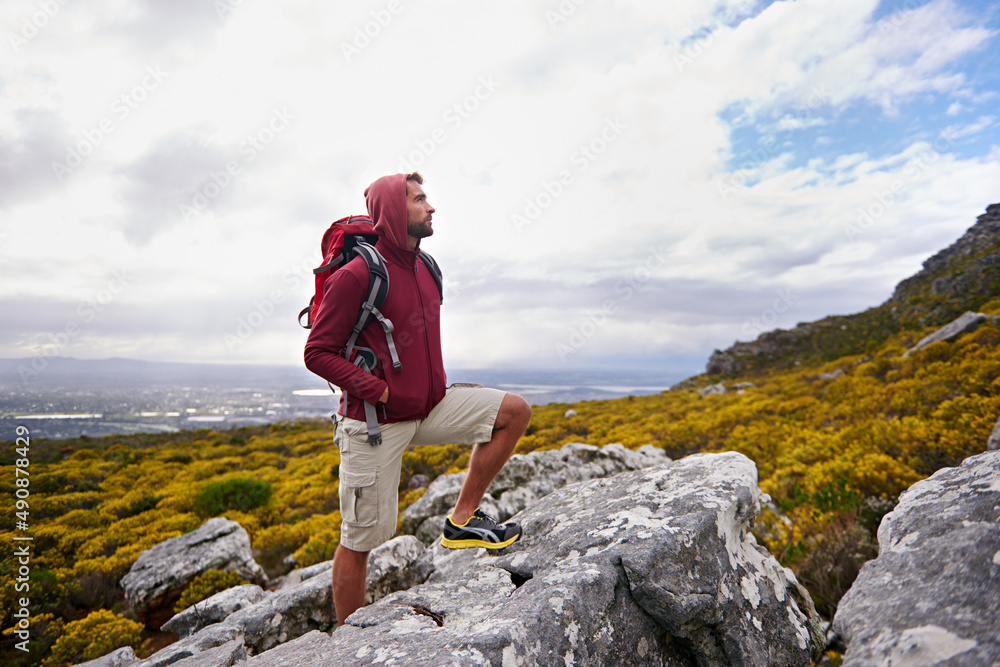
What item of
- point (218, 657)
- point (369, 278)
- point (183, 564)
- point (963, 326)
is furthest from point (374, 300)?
point (963, 326)

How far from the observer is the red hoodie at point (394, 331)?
2900 millimetres

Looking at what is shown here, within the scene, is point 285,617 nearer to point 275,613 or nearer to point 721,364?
point 275,613

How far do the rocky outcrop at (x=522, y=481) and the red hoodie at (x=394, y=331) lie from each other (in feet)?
10.4

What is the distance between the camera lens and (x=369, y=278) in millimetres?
3062

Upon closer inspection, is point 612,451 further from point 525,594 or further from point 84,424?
point 84,424

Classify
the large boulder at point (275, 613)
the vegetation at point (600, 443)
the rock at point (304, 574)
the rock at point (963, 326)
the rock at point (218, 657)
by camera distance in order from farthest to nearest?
the rock at point (963, 326)
the rock at point (304, 574)
the vegetation at point (600, 443)
the large boulder at point (275, 613)
the rock at point (218, 657)

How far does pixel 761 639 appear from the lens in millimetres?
2471

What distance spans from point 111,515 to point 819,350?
38.8 m

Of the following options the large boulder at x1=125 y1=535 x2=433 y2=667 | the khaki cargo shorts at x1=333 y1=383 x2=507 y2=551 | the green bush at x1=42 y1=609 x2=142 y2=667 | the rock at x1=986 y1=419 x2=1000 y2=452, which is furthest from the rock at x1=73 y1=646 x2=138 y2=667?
the rock at x1=986 y1=419 x2=1000 y2=452

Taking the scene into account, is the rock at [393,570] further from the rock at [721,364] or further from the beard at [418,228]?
the rock at [721,364]

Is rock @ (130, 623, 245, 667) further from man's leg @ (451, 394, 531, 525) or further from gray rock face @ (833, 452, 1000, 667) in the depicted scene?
gray rock face @ (833, 452, 1000, 667)

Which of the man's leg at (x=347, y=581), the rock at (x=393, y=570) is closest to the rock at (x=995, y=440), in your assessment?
the rock at (x=393, y=570)

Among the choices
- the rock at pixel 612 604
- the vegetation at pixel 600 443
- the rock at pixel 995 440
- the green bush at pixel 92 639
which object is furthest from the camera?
the vegetation at pixel 600 443

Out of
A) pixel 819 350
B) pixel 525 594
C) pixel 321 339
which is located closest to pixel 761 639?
pixel 525 594
